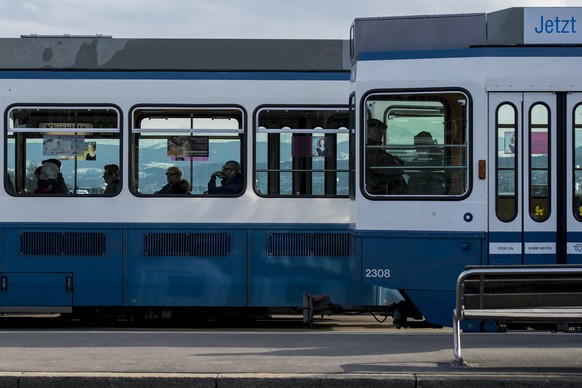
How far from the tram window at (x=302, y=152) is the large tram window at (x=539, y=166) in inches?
98.4

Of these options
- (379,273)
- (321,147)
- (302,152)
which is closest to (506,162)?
(379,273)

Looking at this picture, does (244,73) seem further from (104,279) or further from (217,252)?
(104,279)

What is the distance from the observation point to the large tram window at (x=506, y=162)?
419 inches

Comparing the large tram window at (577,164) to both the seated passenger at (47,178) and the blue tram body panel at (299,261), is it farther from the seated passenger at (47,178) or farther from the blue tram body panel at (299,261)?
the seated passenger at (47,178)

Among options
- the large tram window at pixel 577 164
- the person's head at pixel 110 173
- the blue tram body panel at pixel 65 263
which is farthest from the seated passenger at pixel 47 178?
the large tram window at pixel 577 164

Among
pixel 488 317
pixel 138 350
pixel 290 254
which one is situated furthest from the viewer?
pixel 290 254

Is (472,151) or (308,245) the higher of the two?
(472,151)

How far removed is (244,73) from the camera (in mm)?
12570

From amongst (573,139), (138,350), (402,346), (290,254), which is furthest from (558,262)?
(138,350)

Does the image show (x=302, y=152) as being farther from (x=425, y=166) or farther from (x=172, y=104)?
(x=425, y=166)

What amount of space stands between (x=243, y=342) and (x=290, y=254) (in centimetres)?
267

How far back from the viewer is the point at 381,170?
10.9m

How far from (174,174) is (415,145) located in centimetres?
313

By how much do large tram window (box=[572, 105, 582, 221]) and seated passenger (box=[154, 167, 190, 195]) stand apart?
4.45 metres
